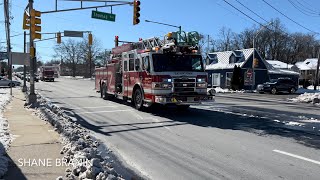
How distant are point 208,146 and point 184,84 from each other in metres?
5.82

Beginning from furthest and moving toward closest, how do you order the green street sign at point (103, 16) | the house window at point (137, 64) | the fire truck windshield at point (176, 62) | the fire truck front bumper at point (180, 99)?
the green street sign at point (103, 16), the house window at point (137, 64), the fire truck windshield at point (176, 62), the fire truck front bumper at point (180, 99)

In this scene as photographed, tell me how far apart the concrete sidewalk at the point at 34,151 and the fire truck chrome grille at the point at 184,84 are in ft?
17.0

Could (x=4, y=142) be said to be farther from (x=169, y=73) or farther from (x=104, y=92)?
(x=104, y=92)

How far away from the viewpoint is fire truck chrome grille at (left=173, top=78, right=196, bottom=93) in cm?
1445

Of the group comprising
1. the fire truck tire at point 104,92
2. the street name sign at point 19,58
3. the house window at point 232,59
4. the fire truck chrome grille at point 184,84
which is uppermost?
the house window at point 232,59

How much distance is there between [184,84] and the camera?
14.6m

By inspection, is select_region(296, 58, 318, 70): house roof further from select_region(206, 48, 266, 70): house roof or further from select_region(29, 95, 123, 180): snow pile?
select_region(29, 95, 123, 180): snow pile

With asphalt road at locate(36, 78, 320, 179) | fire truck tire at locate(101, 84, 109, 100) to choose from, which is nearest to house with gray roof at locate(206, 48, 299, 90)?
fire truck tire at locate(101, 84, 109, 100)

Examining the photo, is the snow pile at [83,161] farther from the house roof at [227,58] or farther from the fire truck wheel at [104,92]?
the house roof at [227,58]

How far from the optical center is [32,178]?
5.82 metres

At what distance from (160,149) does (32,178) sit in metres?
3.51

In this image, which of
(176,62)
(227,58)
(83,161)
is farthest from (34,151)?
(227,58)

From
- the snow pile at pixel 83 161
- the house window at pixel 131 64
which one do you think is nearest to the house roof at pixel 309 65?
the house window at pixel 131 64

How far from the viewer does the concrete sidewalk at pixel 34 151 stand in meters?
6.09
